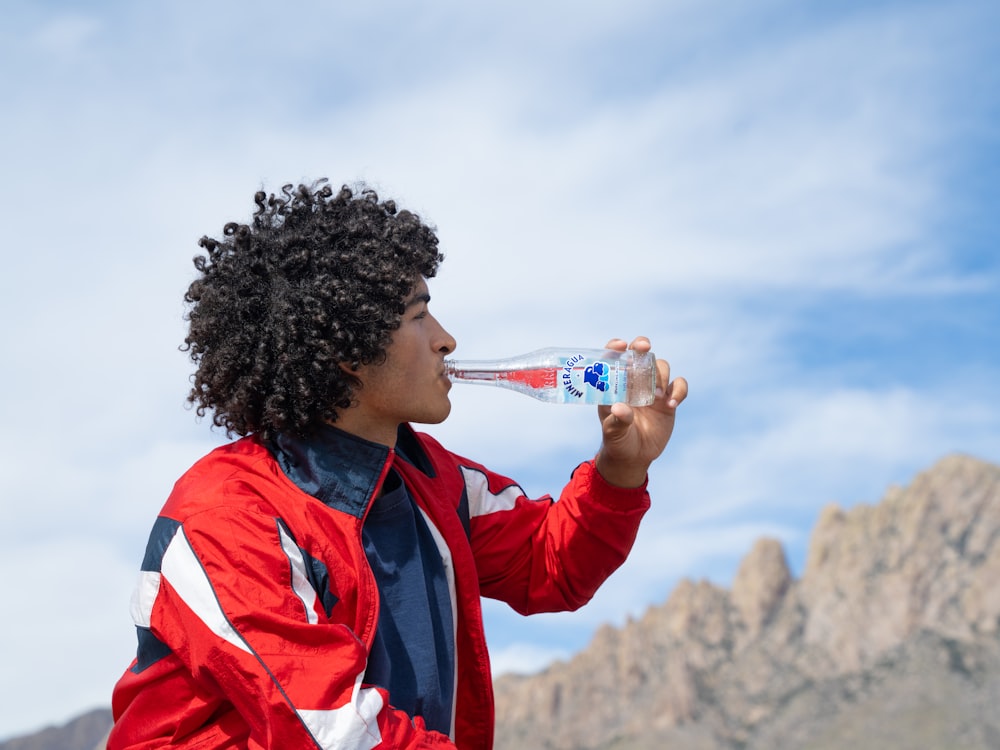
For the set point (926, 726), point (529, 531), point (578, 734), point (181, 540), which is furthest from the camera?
point (578, 734)

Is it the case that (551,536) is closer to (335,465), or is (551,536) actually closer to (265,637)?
(335,465)

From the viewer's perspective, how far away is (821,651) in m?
62.9

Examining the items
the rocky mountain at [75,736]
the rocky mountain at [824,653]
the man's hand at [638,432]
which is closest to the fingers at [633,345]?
the man's hand at [638,432]

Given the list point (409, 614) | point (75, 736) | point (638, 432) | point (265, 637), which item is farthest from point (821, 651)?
point (265, 637)

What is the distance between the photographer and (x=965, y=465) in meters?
69.9

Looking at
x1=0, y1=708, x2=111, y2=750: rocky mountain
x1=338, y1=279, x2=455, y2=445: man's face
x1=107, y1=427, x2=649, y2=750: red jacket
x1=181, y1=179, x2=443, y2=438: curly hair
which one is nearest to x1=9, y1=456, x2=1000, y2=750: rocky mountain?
x1=0, y1=708, x2=111, y2=750: rocky mountain

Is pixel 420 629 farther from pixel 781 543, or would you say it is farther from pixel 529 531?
pixel 781 543

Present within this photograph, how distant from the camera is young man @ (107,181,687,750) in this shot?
3023mm

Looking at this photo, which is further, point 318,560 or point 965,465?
point 965,465

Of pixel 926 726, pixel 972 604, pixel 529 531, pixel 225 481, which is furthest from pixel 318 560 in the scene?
pixel 972 604

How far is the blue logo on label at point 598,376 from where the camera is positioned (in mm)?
3996

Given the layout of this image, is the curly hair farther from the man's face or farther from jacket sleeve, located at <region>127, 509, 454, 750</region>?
jacket sleeve, located at <region>127, 509, 454, 750</region>

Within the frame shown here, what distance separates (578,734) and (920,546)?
21393 millimetres

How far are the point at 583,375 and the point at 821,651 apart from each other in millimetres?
62904
